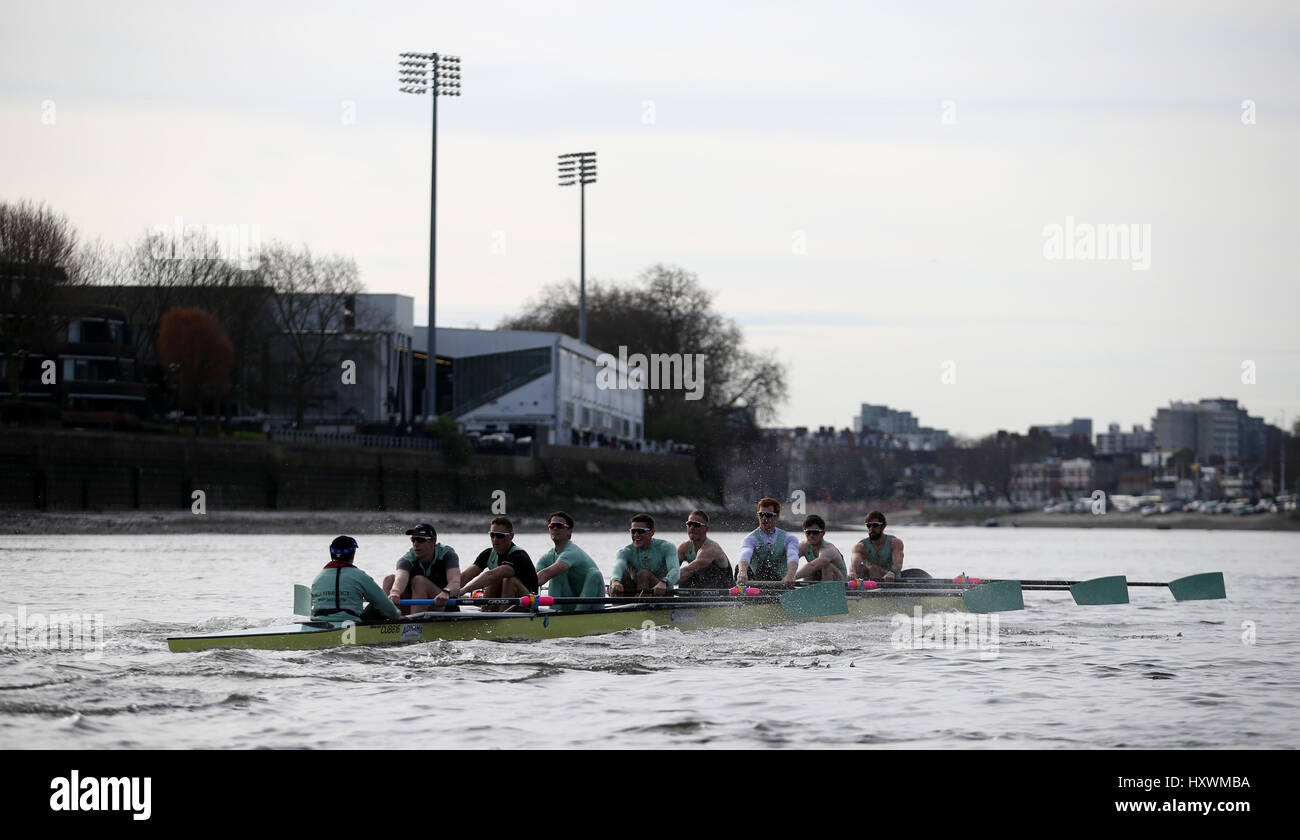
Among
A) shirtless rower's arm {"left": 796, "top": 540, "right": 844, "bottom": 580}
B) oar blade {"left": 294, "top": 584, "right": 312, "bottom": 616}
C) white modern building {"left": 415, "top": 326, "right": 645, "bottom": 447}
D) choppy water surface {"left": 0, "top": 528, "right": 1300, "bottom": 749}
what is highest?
white modern building {"left": 415, "top": 326, "right": 645, "bottom": 447}

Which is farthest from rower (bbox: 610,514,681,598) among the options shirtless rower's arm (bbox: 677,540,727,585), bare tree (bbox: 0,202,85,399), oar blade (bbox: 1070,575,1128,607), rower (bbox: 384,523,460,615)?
bare tree (bbox: 0,202,85,399)

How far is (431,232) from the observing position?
5900cm

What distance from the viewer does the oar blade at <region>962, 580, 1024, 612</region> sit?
61.5 feet

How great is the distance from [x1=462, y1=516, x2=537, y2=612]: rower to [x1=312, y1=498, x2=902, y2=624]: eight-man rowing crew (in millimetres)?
11

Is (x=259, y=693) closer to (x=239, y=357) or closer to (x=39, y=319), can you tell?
(x=39, y=319)

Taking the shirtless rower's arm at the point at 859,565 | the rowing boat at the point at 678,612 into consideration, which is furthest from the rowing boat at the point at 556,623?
the shirtless rower's arm at the point at 859,565

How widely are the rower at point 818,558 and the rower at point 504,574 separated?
423 cm

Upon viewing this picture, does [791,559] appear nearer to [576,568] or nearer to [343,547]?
[576,568]

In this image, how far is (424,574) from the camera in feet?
51.1

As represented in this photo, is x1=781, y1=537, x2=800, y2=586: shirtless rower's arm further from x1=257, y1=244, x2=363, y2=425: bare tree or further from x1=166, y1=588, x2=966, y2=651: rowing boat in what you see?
x1=257, y1=244, x2=363, y2=425: bare tree

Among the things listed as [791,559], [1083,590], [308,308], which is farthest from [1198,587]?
[308,308]

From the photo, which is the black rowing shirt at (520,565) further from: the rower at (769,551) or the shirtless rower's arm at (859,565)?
the shirtless rower's arm at (859,565)
